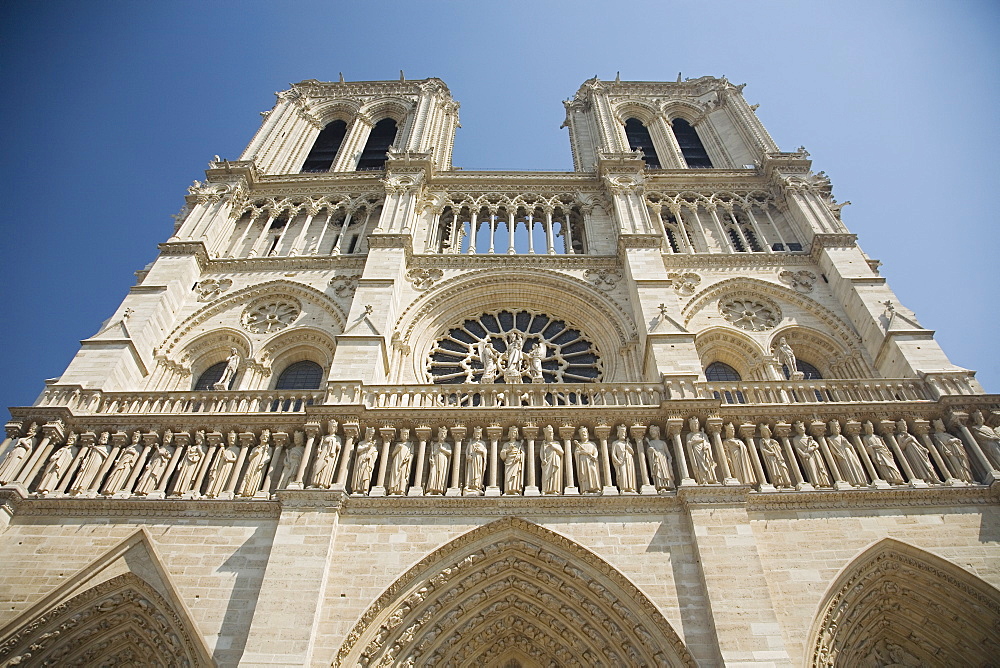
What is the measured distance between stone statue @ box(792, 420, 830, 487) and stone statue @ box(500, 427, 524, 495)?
4.07m

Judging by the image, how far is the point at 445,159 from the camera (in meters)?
20.3

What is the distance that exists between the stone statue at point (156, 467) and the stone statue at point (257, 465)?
120 centimetres

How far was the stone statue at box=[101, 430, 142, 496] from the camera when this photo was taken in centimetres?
982

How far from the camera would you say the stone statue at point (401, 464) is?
9.62 metres

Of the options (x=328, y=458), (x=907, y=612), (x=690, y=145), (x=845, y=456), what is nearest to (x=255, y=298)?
(x=328, y=458)

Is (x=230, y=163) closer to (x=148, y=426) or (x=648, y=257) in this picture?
(x=148, y=426)

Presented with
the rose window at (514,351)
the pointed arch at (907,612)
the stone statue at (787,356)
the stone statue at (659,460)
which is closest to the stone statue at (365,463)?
the rose window at (514,351)

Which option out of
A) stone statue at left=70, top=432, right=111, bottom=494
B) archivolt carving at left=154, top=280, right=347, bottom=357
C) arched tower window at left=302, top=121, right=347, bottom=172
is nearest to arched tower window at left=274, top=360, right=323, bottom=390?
archivolt carving at left=154, top=280, right=347, bottom=357

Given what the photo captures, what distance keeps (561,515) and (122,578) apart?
5.76m

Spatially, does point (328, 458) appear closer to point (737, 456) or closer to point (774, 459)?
point (737, 456)

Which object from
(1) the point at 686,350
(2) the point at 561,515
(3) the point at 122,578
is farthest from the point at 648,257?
(3) the point at 122,578

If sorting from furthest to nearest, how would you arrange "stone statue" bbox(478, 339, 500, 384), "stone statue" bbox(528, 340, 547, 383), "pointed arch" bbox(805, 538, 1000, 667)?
"stone statue" bbox(528, 340, 547, 383), "stone statue" bbox(478, 339, 500, 384), "pointed arch" bbox(805, 538, 1000, 667)

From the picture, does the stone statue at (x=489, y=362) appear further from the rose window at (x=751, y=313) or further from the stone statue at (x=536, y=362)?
the rose window at (x=751, y=313)

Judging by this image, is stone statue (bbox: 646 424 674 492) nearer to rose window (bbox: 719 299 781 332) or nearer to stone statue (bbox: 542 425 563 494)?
stone statue (bbox: 542 425 563 494)
